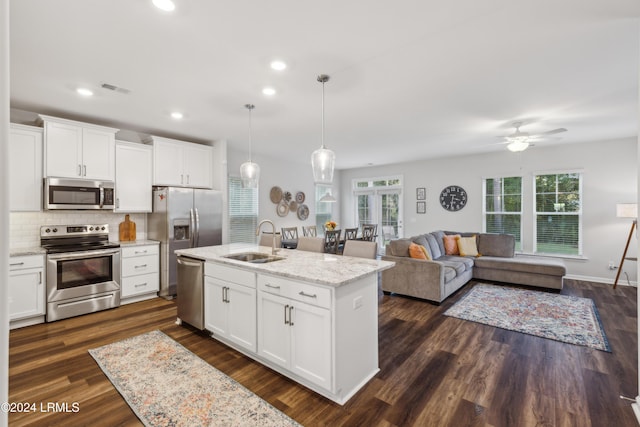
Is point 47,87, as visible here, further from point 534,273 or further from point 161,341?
point 534,273

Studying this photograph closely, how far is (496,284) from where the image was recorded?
5328 millimetres

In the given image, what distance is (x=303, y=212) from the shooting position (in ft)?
26.0

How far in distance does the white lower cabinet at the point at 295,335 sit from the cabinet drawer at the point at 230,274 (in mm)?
139

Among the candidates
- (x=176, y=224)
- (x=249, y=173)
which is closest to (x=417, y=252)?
(x=249, y=173)

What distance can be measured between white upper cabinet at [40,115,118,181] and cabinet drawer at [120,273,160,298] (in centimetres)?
148

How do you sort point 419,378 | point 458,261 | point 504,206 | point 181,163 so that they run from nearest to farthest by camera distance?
point 419,378
point 181,163
point 458,261
point 504,206

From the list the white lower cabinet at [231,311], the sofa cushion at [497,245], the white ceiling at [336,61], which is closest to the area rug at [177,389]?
the white lower cabinet at [231,311]

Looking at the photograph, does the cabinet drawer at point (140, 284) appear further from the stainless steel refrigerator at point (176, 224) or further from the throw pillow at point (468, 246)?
the throw pillow at point (468, 246)

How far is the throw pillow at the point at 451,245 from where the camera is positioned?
5.95 metres

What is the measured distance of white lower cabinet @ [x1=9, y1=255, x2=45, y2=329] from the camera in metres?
3.35

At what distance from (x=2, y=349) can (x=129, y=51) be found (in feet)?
8.31

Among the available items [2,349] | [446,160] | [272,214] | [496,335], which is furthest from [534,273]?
[2,349]

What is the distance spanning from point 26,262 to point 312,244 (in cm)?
334

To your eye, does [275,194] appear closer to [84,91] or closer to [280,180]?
[280,180]
